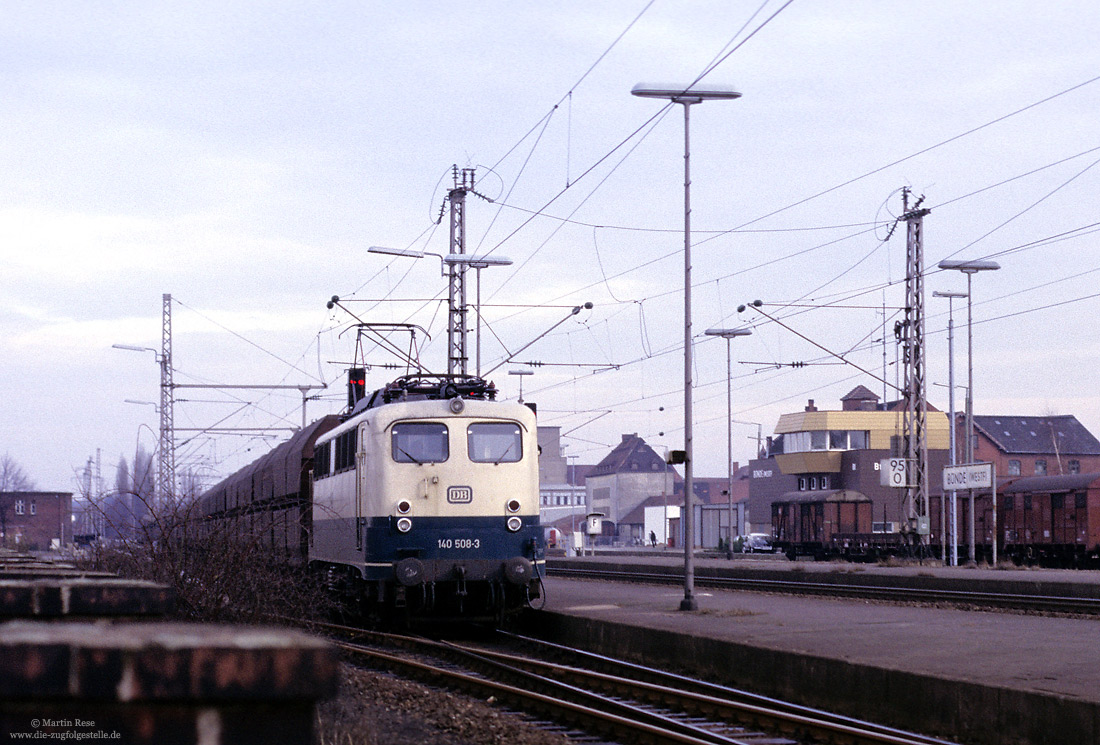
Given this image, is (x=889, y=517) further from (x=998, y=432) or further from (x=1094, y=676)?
(x=1094, y=676)

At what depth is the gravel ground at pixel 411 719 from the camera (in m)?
9.27

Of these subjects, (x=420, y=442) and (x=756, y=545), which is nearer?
(x=420, y=442)

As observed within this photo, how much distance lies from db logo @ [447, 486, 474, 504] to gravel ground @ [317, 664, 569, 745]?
444cm

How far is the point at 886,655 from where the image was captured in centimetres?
1234

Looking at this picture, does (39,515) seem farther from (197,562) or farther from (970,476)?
(197,562)

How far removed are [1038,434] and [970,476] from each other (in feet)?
195

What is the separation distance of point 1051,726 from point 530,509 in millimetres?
9708

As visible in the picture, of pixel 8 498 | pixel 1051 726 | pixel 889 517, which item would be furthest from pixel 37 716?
pixel 8 498

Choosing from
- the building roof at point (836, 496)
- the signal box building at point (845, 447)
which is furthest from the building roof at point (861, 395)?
the building roof at point (836, 496)

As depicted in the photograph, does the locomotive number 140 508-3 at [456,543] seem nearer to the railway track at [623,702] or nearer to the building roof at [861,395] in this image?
the railway track at [623,702]

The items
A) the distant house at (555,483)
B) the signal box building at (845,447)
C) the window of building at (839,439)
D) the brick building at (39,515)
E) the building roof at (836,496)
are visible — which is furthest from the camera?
the distant house at (555,483)

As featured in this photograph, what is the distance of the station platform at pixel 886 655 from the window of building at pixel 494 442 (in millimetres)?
2490

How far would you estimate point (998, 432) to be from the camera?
88.9m

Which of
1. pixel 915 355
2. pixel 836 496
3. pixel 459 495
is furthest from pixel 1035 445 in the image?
pixel 459 495
